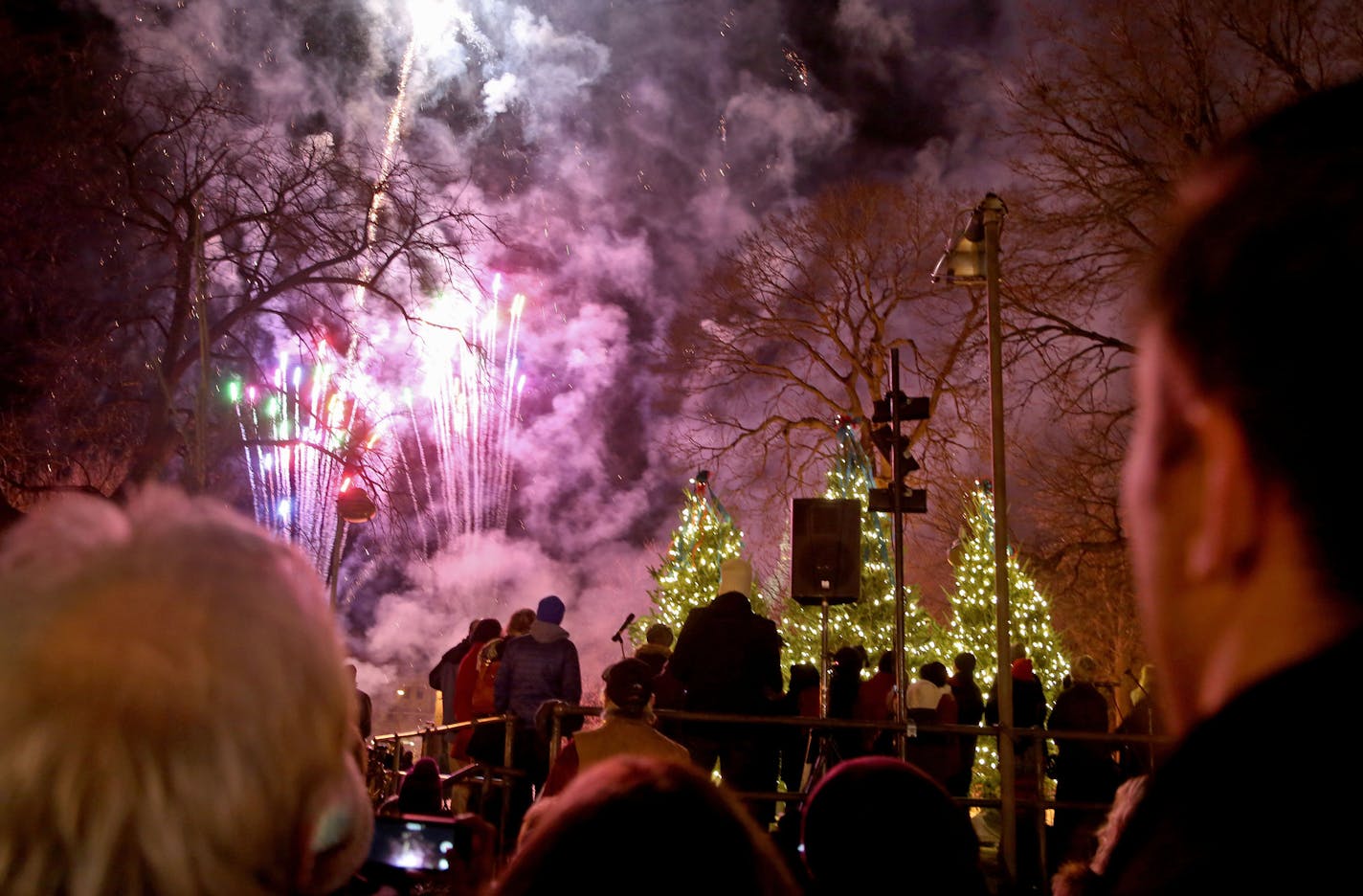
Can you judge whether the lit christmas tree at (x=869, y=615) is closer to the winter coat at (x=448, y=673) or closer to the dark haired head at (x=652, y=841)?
the winter coat at (x=448, y=673)

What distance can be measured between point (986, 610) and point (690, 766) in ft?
90.5

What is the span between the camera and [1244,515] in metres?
0.74

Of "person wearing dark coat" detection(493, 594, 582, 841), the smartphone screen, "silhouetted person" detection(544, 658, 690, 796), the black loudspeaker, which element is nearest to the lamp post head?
the black loudspeaker

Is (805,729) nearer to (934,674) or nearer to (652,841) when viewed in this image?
(934,674)

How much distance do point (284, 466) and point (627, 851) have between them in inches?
998

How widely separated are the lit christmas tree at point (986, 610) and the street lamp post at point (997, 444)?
16517mm

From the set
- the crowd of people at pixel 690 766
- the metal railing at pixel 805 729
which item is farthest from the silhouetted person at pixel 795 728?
the crowd of people at pixel 690 766

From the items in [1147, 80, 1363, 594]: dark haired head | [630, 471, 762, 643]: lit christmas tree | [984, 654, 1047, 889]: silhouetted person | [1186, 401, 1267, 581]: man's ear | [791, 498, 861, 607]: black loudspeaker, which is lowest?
[984, 654, 1047, 889]: silhouetted person

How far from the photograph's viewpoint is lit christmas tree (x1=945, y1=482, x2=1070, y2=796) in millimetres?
26625

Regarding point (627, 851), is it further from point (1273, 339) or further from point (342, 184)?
point (342, 184)

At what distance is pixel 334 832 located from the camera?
1.46m

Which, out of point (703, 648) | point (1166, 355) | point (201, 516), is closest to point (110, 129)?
point (703, 648)

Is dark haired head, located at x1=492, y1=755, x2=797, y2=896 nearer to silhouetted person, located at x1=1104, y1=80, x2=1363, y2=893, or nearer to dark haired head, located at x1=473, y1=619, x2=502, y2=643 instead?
silhouetted person, located at x1=1104, y1=80, x2=1363, y2=893

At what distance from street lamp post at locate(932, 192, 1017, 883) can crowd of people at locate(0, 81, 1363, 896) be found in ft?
23.2
